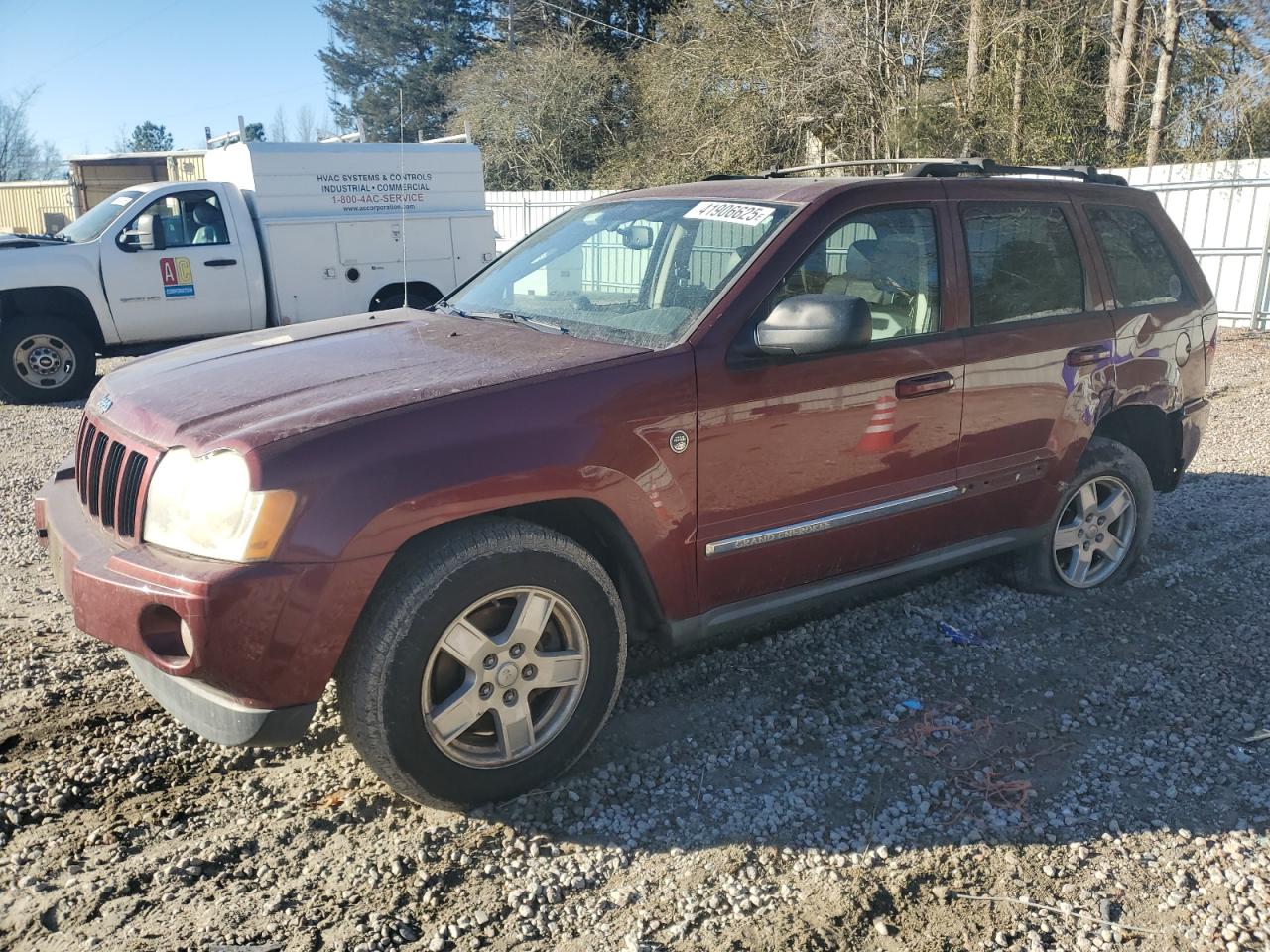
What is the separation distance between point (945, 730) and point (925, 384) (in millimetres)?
1271

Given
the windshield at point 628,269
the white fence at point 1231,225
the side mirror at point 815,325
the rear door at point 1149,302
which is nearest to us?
the side mirror at point 815,325

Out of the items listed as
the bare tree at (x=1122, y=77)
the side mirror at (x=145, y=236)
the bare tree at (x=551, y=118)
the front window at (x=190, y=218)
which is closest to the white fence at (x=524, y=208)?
the bare tree at (x=551, y=118)

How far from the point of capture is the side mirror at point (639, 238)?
13.0 feet

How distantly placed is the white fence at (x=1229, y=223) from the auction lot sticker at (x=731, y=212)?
8.77 meters

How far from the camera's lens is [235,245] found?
10.7 meters

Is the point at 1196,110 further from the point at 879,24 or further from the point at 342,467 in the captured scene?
the point at 342,467

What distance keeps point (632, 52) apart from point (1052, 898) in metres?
27.8

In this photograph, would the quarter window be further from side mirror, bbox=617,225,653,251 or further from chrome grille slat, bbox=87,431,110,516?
chrome grille slat, bbox=87,431,110,516

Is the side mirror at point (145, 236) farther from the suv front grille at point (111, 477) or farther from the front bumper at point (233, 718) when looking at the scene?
the front bumper at point (233, 718)

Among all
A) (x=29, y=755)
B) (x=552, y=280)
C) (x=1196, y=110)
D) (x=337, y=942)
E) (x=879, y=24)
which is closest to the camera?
(x=337, y=942)

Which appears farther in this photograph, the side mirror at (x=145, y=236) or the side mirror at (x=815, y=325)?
the side mirror at (x=145, y=236)

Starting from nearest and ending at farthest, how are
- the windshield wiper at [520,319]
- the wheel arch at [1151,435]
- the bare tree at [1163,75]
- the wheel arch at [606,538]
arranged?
the wheel arch at [606,538] → the windshield wiper at [520,319] → the wheel arch at [1151,435] → the bare tree at [1163,75]

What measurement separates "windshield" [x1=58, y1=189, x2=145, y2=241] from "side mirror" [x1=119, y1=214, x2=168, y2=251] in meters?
0.21

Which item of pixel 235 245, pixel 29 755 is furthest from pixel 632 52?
pixel 29 755
